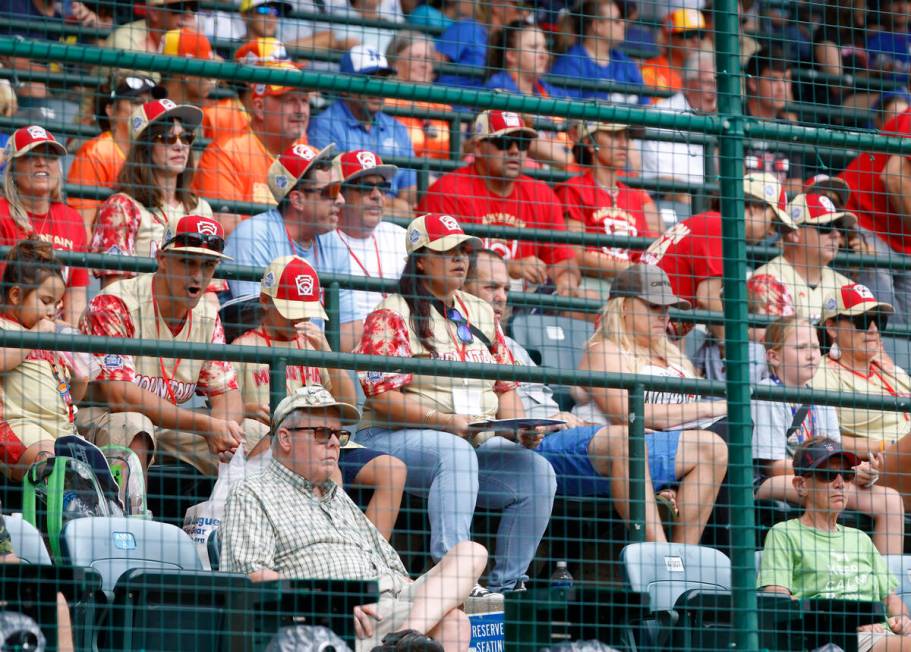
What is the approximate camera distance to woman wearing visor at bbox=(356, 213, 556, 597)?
5.93 metres

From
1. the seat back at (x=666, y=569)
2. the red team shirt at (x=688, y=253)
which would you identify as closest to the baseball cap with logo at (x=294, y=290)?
the seat back at (x=666, y=569)

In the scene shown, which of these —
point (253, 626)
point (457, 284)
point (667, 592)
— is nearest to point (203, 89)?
point (457, 284)

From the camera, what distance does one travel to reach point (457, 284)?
680cm

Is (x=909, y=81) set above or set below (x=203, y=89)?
above

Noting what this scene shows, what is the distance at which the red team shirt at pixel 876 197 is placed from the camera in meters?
8.54

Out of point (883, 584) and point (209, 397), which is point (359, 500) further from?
point (883, 584)

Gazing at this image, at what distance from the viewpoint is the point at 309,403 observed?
549 cm

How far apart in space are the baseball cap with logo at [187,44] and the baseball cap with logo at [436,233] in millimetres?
2028

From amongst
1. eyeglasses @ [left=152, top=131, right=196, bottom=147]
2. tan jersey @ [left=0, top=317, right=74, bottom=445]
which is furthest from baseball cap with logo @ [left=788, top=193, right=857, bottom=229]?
tan jersey @ [left=0, top=317, right=74, bottom=445]

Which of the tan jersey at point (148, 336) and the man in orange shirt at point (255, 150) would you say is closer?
the tan jersey at point (148, 336)

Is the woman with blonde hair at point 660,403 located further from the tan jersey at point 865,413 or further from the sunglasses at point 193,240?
the sunglasses at point 193,240

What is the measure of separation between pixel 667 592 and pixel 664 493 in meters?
0.64

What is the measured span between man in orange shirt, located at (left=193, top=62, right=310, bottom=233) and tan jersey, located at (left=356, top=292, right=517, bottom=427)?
1.87 metres

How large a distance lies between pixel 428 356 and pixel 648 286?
1129 millimetres
